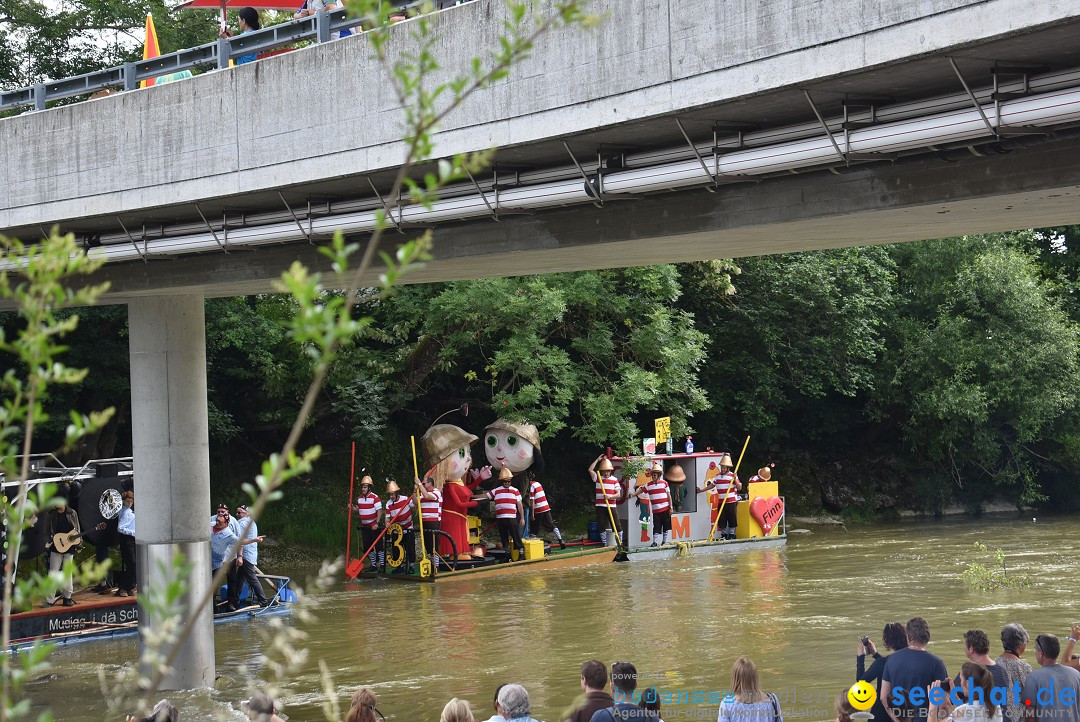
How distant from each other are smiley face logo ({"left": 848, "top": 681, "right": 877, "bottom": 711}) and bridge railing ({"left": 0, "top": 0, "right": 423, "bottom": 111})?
6.58 meters

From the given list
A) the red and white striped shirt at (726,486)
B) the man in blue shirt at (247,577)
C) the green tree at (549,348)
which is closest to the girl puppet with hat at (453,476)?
→ the green tree at (549,348)

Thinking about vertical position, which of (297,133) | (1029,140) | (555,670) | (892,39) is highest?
(297,133)

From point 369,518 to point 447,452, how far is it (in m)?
2.01

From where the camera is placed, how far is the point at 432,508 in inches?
840

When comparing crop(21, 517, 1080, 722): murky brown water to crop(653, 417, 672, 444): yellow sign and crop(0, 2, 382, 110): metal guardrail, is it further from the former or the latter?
crop(0, 2, 382, 110): metal guardrail

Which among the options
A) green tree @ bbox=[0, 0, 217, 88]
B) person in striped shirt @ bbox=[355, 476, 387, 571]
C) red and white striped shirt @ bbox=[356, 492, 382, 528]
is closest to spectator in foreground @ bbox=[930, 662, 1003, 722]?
person in striped shirt @ bbox=[355, 476, 387, 571]

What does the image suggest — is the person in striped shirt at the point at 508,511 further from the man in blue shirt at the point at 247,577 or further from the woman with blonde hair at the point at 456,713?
the woman with blonde hair at the point at 456,713

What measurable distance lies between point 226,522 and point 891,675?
1276cm

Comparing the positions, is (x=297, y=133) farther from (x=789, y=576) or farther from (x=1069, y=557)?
(x=1069, y=557)

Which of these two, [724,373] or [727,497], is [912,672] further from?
[724,373]

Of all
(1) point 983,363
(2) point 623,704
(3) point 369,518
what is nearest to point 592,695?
(2) point 623,704

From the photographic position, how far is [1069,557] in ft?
75.5

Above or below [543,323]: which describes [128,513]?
below

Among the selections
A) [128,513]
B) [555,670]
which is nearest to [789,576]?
[555,670]
